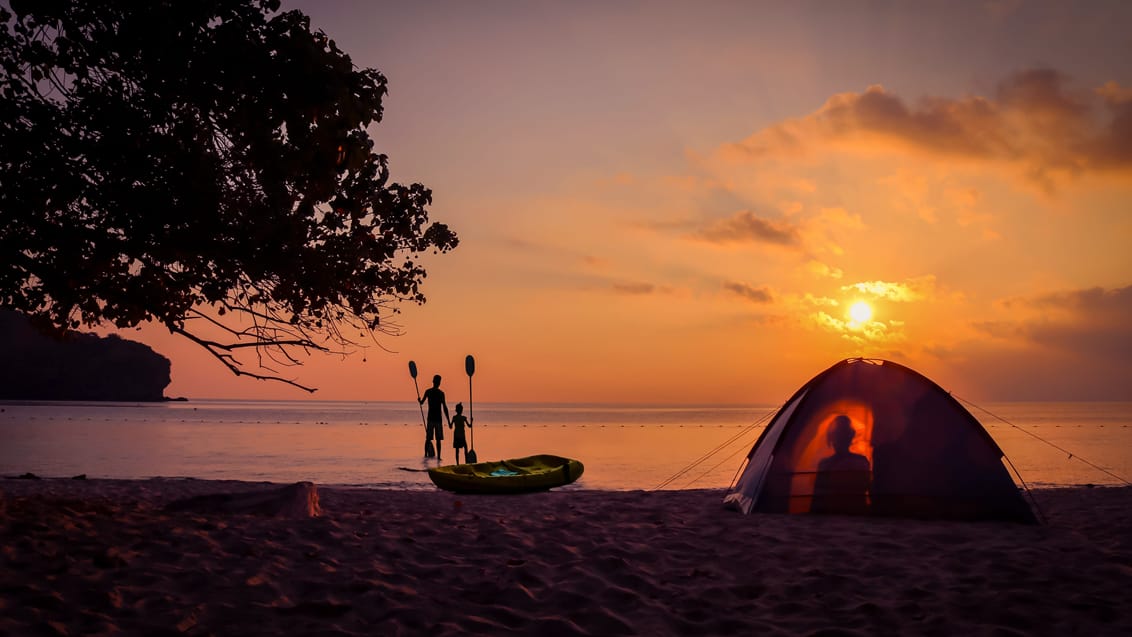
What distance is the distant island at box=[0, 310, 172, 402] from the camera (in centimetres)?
16050

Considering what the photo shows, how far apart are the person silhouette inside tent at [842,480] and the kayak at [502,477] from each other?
6.32 m

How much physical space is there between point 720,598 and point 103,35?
10.2 m

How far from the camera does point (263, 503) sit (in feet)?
35.1

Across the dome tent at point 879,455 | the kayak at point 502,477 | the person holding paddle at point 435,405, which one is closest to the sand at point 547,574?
the dome tent at point 879,455

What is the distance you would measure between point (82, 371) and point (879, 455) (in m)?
191

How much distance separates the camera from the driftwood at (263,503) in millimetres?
10602

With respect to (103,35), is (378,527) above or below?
below

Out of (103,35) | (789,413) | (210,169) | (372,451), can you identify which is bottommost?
(372,451)

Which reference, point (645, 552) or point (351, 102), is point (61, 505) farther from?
point (645, 552)

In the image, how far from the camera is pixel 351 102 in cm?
920

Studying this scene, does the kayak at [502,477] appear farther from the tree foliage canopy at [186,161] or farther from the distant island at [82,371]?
the distant island at [82,371]

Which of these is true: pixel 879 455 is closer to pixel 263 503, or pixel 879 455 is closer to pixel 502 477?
pixel 502 477

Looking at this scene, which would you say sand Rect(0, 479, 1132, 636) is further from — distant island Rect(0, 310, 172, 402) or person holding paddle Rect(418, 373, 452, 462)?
distant island Rect(0, 310, 172, 402)

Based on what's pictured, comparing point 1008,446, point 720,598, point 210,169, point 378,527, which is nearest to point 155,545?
point 378,527
